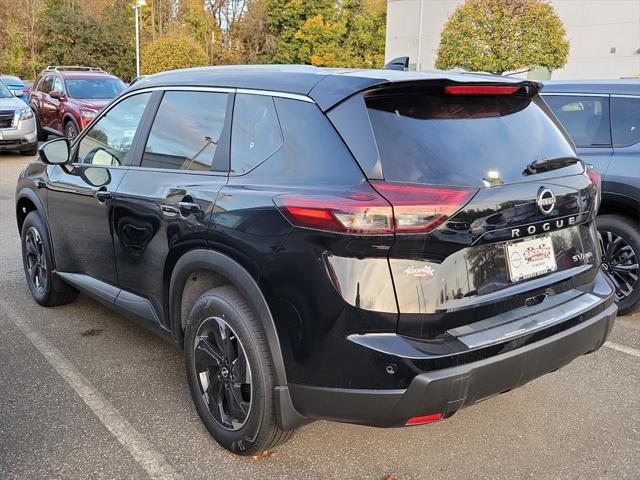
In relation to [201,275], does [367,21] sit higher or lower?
higher

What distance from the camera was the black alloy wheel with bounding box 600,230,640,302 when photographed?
15.2ft

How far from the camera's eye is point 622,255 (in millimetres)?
4711

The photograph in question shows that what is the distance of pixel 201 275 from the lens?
9.90 ft

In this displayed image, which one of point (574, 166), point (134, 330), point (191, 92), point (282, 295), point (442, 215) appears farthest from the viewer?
point (134, 330)

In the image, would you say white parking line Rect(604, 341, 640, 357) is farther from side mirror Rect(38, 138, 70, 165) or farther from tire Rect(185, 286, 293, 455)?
side mirror Rect(38, 138, 70, 165)

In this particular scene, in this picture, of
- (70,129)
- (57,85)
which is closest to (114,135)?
(70,129)

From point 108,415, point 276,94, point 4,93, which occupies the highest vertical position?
point 276,94

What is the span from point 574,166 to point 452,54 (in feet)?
87.0

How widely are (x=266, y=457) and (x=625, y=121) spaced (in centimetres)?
366

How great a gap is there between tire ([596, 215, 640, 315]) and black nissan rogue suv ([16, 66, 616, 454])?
1.70 meters

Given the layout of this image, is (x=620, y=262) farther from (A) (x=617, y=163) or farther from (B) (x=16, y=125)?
(B) (x=16, y=125)

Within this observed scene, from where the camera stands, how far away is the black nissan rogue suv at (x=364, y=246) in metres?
2.30

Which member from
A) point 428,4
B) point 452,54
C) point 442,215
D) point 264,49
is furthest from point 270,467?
point 264,49

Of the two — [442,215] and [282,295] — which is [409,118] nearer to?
[442,215]
